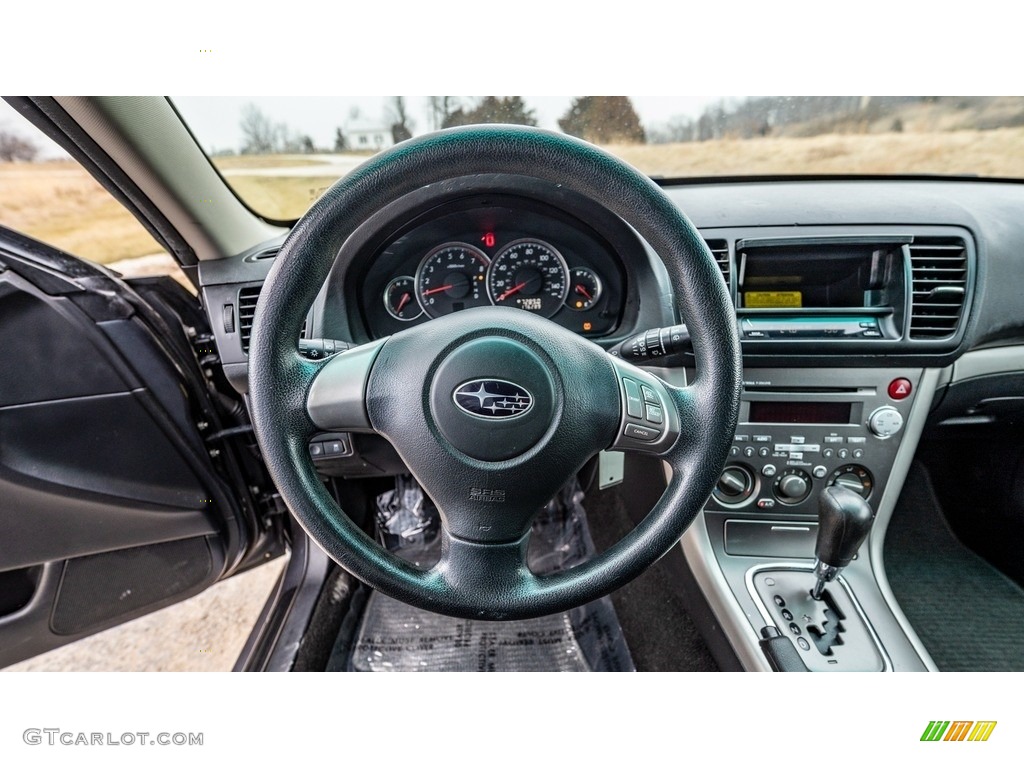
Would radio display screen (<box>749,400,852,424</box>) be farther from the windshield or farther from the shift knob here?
the windshield

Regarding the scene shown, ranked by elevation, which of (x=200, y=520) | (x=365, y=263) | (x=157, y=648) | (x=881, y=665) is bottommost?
(x=157, y=648)

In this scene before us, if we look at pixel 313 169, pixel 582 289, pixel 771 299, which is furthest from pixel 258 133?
pixel 771 299

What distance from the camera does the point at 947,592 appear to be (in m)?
1.62

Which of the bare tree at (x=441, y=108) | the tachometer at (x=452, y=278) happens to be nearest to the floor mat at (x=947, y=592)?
the tachometer at (x=452, y=278)

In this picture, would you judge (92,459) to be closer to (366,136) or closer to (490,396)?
(366,136)

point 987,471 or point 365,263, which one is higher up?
point 365,263

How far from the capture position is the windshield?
43.3 inches

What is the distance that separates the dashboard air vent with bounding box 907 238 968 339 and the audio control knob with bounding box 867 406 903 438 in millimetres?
187

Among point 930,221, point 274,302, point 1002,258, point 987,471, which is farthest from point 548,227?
point 987,471

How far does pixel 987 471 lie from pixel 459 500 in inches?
66.4

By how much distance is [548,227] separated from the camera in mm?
1348

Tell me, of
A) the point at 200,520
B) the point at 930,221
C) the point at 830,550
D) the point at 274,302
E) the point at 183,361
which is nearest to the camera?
the point at 274,302

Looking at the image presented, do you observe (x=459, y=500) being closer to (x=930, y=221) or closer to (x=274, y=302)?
(x=274, y=302)

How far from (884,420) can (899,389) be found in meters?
0.08
